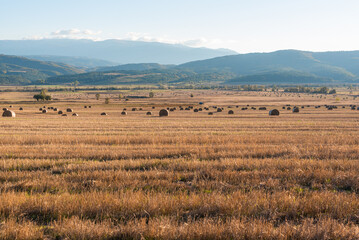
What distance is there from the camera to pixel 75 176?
8.64m

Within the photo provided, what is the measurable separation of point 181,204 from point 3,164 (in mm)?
7241

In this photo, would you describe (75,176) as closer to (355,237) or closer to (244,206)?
(244,206)

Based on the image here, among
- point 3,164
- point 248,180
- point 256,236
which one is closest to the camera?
point 256,236

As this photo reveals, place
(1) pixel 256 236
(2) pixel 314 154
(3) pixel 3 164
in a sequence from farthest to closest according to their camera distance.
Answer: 1. (2) pixel 314 154
2. (3) pixel 3 164
3. (1) pixel 256 236

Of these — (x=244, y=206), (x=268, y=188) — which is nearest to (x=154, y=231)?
(x=244, y=206)

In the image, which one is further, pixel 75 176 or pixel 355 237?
pixel 75 176

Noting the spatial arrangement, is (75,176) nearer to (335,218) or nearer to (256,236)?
(256,236)

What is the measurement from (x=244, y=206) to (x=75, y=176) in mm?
5052

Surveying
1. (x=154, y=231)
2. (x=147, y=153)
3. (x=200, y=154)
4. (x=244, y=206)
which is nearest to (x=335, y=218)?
(x=244, y=206)

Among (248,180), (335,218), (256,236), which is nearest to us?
(256,236)

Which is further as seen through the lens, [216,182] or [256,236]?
[216,182]

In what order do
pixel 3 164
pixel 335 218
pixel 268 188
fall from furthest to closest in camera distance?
pixel 3 164, pixel 268 188, pixel 335 218

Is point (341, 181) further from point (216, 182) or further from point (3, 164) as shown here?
point (3, 164)

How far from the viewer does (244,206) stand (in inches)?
248
